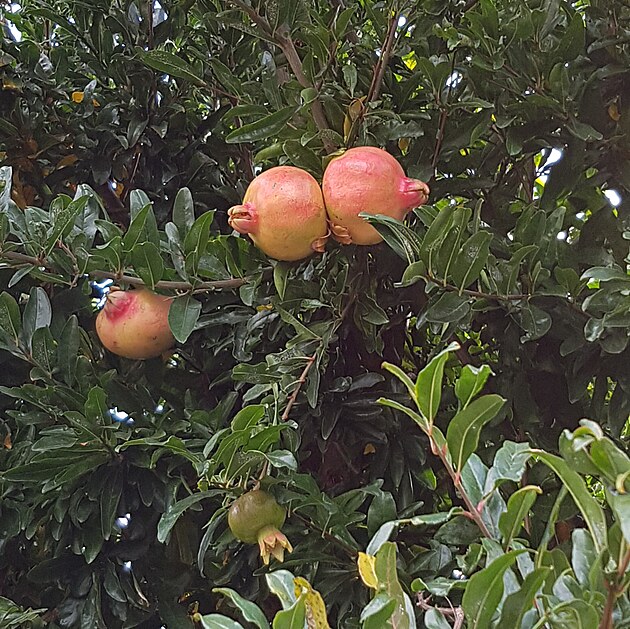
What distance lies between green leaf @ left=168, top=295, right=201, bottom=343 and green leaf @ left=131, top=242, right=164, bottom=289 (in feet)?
0.13

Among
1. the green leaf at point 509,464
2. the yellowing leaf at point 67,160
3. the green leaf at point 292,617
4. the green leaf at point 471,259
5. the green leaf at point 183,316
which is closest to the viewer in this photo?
the green leaf at point 292,617

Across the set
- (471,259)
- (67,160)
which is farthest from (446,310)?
(67,160)

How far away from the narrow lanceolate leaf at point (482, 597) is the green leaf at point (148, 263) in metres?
0.52

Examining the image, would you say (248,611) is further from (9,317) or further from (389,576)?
(9,317)

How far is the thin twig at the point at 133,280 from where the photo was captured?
2.55 ft

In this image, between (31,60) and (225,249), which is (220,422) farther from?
(31,60)

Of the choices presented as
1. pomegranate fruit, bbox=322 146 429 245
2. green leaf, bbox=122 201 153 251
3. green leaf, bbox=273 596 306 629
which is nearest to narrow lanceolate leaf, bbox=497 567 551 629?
green leaf, bbox=273 596 306 629

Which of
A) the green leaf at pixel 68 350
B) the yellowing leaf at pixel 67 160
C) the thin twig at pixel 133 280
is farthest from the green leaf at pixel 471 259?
the yellowing leaf at pixel 67 160


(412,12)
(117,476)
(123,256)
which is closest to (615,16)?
(412,12)

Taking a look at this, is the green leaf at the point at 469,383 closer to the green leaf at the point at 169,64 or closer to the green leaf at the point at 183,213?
the green leaf at the point at 183,213

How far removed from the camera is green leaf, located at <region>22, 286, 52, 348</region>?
0.87 meters

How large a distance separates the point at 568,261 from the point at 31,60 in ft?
3.03

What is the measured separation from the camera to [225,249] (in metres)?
0.87

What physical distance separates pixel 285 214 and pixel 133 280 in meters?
0.19
